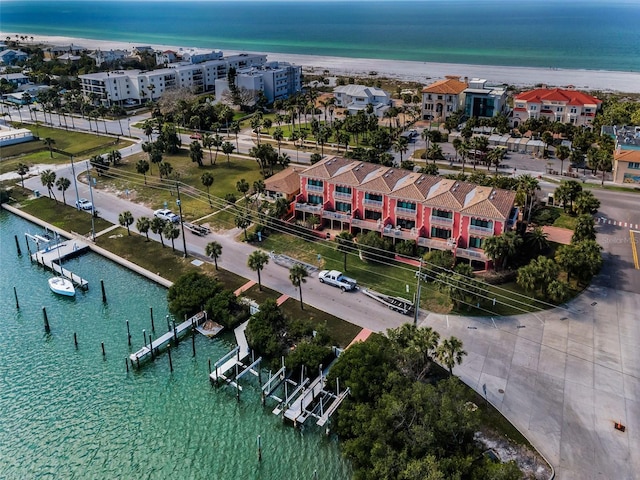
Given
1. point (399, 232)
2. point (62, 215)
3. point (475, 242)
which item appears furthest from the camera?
point (62, 215)

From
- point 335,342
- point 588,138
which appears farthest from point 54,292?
point 588,138

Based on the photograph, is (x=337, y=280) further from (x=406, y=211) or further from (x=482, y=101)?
(x=482, y=101)

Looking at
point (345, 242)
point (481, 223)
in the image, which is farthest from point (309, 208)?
point (481, 223)

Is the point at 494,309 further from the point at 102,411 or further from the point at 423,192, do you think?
the point at 102,411

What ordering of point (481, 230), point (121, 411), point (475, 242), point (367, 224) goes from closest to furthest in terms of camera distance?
point (121, 411) < point (481, 230) < point (475, 242) < point (367, 224)

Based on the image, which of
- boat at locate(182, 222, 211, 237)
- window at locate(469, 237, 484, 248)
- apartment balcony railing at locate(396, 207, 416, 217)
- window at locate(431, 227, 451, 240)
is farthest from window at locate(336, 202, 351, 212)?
boat at locate(182, 222, 211, 237)

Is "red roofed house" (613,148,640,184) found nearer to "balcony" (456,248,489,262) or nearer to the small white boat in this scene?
"balcony" (456,248,489,262)

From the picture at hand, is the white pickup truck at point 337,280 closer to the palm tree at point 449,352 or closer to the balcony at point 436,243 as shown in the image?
the balcony at point 436,243
